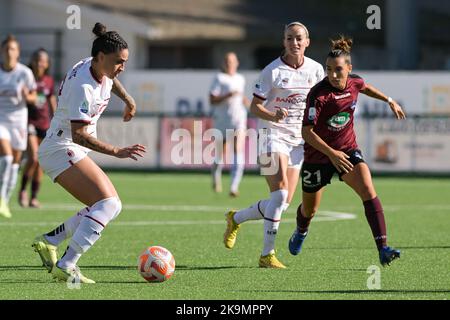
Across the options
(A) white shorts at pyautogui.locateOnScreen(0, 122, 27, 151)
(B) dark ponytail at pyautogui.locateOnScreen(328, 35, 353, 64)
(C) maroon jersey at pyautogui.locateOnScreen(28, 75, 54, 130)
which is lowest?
(A) white shorts at pyautogui.locateOnScreen(0, 122, 27, 151)

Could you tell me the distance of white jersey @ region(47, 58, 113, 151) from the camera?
30.2 feet

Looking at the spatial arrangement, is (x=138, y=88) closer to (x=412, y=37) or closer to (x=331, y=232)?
(x=412, y=37)

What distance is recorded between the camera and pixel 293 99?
11.0m

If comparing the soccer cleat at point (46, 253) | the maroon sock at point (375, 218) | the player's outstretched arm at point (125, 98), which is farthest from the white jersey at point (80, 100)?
→ the maroon sock at point (375, 218)

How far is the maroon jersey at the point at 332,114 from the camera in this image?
10.2m

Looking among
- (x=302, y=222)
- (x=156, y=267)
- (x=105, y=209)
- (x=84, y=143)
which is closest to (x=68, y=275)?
(x=105, y=209)

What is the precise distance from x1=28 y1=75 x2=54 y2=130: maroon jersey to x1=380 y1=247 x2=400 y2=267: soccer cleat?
A: 8433 millimetres

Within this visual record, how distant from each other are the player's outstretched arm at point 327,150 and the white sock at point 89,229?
1810 mm

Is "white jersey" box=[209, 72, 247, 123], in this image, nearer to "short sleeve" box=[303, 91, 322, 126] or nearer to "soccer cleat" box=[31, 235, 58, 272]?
"short sleeve" box=[303, 91, 322, 126]

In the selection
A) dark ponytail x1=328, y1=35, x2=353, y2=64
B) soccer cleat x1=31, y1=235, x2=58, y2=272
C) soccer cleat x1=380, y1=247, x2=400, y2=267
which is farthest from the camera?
dark ponytail x1=328, y1=35, x2=353, y2=64

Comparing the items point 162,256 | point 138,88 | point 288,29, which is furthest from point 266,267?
point 138,88

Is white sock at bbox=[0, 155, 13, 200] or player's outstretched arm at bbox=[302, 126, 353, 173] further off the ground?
player's outstretched arm at bbox=[302, 126, 353, 173]

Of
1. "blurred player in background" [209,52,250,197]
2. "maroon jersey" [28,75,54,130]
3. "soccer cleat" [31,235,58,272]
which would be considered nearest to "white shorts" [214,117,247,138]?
"blurred player in background" [209,52,250,197]

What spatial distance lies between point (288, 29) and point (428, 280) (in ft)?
8.76
